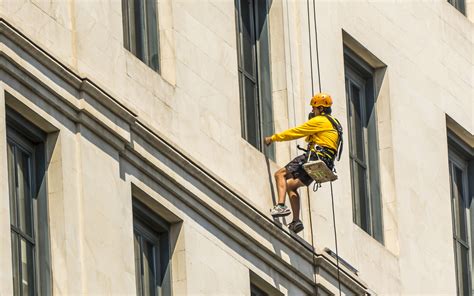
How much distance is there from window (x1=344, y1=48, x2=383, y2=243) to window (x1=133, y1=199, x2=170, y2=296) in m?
7.11

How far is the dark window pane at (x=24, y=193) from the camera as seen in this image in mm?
43906

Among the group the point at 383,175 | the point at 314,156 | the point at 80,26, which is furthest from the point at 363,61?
the point at 80,26

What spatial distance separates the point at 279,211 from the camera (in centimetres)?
4944

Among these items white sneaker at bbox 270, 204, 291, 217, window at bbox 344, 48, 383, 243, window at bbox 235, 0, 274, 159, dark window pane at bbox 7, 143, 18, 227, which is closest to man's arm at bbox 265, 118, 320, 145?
window at bbox 235, 0, 274, 159

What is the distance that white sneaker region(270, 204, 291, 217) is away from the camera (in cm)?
4938

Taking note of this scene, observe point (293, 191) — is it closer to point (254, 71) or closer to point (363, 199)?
point (254, 71)

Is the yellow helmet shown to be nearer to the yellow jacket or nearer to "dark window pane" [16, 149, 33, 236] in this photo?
the yellow jacket

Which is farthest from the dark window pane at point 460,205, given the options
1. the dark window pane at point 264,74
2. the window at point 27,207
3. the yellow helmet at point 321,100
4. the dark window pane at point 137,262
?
the window at point 27,207

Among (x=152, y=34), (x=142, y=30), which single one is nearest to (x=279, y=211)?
(x=152, y=34)

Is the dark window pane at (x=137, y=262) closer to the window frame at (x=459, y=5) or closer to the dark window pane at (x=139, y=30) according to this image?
the dark window pane at (x=139, y=30)

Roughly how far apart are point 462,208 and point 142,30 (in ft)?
38.6

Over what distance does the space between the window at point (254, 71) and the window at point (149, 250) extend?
3.54m

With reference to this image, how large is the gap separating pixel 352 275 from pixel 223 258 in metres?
4.15

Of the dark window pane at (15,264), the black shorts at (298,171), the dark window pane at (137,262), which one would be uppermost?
the black shorts at (298,171)
